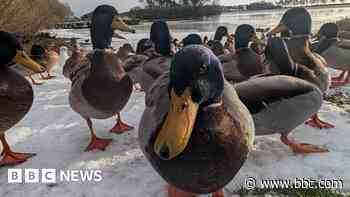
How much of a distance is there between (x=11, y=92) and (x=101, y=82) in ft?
3.29

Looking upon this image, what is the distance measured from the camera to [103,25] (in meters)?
4.34

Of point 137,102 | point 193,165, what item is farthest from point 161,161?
point 137,102

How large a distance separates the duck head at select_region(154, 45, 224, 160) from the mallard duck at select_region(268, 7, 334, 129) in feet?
9.43

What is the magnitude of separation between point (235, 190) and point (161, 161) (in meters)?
1.08

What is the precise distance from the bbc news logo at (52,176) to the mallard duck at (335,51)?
5.48 metres

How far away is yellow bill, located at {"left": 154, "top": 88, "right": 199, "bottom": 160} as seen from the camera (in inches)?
75.0

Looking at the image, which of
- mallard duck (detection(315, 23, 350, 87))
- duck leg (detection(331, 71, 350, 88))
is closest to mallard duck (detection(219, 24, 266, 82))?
duck leg (detection(331, 71, 350, 88))

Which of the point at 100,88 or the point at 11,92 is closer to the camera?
the point at 11,92

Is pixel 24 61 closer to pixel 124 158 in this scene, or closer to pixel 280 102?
pixel 124 158

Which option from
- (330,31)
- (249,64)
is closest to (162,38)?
(249,64)

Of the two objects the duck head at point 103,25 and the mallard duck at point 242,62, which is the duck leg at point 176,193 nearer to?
the duck head at point 103,25

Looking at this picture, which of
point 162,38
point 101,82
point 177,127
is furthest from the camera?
point 162,38

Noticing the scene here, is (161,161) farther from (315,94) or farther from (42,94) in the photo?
(42,94)

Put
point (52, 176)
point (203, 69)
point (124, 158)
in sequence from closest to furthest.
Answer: point (203, 69), point (52, 176), point (124, 158)
